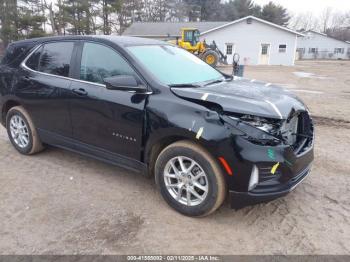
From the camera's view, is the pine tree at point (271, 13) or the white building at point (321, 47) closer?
the pine tree at point (271, 13)

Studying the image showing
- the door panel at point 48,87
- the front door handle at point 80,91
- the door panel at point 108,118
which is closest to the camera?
the door panel at point 108,118

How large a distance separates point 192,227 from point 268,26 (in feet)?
107

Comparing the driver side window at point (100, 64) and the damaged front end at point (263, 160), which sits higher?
the driver side window at point (100, 64)

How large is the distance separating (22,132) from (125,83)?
95.4 inches

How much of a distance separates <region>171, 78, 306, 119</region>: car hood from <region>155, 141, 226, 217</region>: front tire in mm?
488

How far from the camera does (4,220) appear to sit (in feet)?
10.3

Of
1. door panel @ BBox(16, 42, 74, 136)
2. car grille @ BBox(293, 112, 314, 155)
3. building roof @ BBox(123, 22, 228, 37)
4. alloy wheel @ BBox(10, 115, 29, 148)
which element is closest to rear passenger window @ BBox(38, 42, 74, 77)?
door panel @ BBox(16, 42, 74, 136)

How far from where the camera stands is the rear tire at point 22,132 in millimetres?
4562

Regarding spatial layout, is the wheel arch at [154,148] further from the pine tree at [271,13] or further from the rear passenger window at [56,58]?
the pine tree at [271,13]

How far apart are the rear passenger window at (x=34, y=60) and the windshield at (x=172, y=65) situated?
1649 mm

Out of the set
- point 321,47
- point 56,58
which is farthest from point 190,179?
point 321,47

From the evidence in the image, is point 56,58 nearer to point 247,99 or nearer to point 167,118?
point 167,118

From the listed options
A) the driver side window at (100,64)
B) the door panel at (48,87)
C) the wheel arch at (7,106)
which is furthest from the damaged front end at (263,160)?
the wheel arch at (7,106)

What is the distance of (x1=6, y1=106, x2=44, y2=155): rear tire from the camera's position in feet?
15.0
